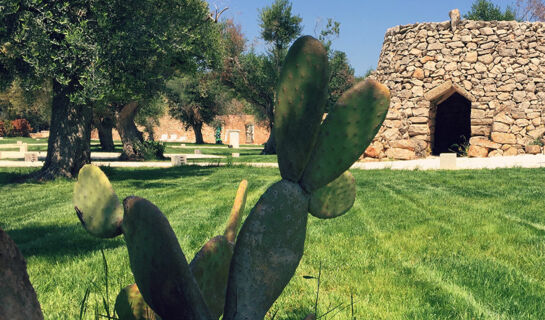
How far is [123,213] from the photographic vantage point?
5.39ft

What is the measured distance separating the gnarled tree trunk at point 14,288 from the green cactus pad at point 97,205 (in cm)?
32

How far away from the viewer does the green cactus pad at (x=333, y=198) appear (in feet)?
5.60

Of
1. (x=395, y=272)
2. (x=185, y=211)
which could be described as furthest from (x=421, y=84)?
(x=395, y=272)

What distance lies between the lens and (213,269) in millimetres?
1890

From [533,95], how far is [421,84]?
3.74 meters

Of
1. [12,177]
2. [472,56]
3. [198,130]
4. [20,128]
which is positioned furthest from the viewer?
[20,128]

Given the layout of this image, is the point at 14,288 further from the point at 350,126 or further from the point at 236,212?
the point at 350,126

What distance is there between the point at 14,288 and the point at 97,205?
1.45ft

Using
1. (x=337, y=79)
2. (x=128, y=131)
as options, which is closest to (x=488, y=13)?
(x=337, y=79)

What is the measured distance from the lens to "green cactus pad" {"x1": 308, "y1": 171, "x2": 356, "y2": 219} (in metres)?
1.71

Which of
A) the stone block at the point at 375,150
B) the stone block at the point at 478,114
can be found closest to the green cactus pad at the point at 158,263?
the stone block at the point at 375,150

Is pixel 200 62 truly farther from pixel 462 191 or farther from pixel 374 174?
pixel 462 191

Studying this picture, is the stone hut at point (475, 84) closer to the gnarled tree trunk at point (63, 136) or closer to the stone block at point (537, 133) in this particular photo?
the stone block at point (537, 133)

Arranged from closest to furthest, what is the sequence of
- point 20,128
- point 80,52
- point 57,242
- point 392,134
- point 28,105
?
point 57,242, point 80,52, point 392,134, point 28,105, point 20,128
